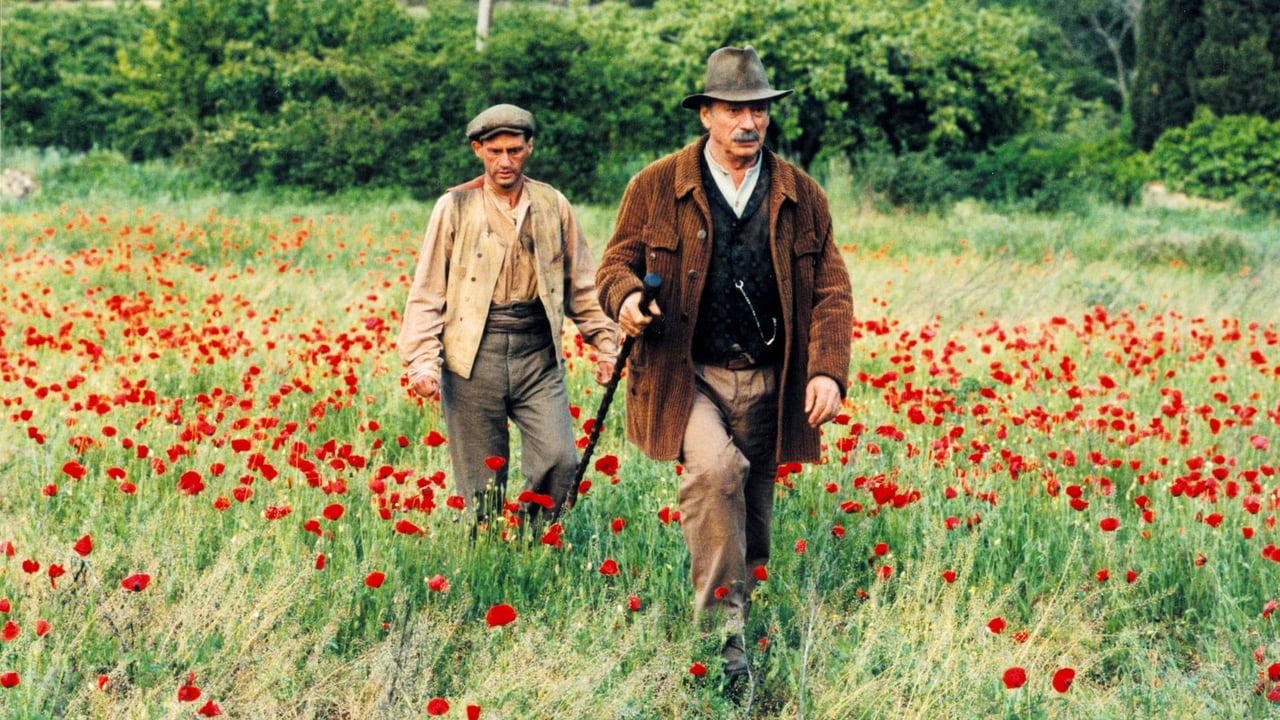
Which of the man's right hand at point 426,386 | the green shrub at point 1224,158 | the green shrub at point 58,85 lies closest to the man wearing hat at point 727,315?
the man's right hand at point 426,386

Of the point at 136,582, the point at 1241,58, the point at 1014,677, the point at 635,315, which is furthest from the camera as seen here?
the point at 1241,58

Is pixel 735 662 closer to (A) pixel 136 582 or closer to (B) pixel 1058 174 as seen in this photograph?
(A) pixel 136 582

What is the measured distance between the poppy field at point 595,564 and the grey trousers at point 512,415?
18 centimetres

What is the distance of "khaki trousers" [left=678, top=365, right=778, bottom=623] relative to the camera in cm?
388

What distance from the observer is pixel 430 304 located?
15.4ft

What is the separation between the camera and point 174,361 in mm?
7434

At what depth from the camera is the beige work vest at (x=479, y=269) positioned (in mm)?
4652

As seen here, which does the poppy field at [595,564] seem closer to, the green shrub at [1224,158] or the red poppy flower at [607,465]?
the red poppy flower at [607,465]

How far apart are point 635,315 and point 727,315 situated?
38cm

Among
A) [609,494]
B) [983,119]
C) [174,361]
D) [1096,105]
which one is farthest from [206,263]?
[1096,105]

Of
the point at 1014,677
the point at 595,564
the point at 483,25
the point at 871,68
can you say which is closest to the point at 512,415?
the point at 595,564

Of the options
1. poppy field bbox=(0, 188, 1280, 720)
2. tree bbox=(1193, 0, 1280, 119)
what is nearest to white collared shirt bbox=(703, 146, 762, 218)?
poppy field bbox=(0, 188, 1280, 720)

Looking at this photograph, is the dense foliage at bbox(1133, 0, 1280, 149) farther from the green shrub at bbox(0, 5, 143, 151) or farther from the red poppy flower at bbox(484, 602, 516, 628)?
the red poppy flower at bbox(484, 602, 516, 628)

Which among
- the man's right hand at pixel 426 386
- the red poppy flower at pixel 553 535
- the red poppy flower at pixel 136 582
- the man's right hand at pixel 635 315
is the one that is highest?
the man's right hand at pixel 635 315
